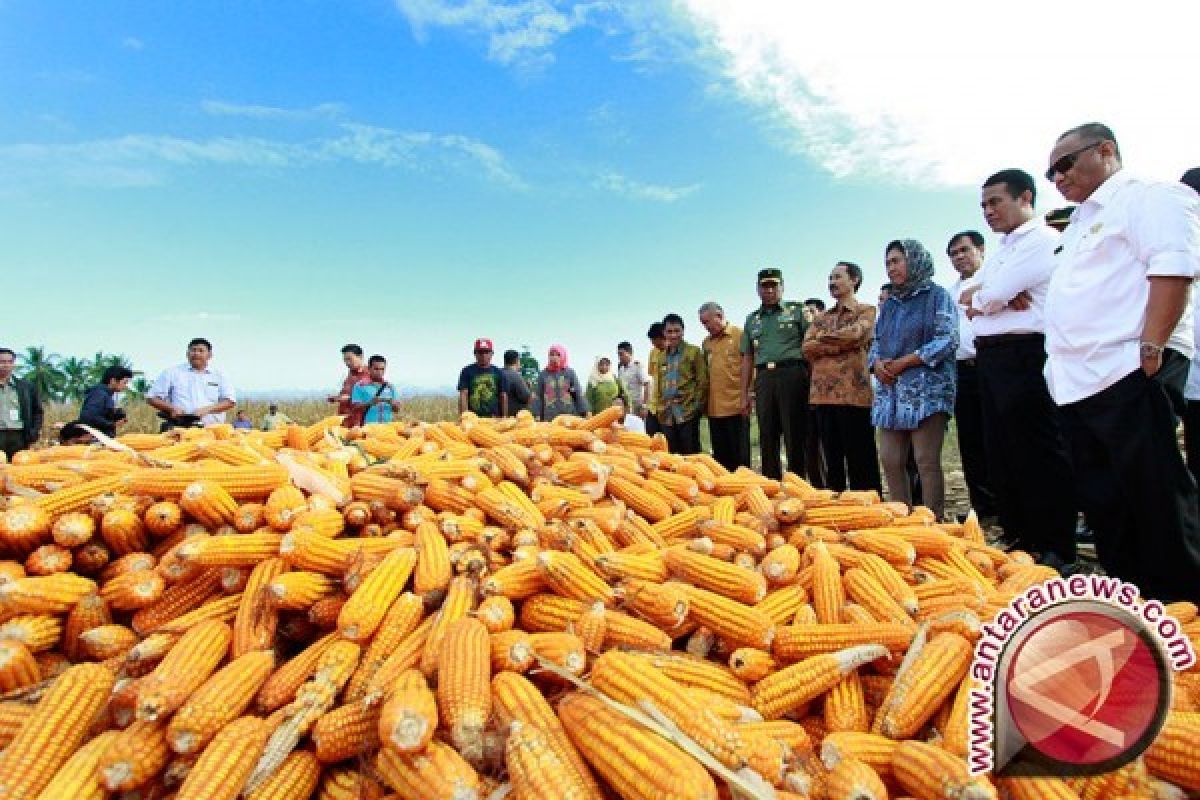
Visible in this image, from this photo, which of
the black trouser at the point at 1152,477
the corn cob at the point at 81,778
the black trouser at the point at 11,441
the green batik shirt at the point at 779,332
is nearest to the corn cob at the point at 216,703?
the corn cob at the point at 81,778

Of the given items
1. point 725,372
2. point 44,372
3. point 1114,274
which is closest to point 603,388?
point 725,372

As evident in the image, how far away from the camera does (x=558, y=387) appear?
37.1 ft

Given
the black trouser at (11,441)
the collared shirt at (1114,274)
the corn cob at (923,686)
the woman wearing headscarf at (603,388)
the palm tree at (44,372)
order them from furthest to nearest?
the palm tree at (44,372) → the woman wearing headscarf at (603,388) → the black trouser at (11,441) → the collared shirt at (1114,274) → the corn cob at (923,686)

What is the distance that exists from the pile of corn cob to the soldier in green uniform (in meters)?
4.39

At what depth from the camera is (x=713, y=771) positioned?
5.11 feet

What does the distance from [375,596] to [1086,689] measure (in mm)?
2239

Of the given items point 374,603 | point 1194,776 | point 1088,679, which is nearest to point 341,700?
point 374,603

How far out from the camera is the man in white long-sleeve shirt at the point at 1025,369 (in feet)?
16.3

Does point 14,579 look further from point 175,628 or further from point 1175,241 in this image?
point 1175,241

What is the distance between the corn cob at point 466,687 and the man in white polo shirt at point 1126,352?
3.98 meters

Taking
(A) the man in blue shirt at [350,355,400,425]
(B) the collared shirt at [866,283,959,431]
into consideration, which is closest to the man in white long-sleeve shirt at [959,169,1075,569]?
(B) the collared shirt at [866,283,959,431]

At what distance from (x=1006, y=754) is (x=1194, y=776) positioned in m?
0.52

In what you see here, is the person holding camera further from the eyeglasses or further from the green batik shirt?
the eyeglasses

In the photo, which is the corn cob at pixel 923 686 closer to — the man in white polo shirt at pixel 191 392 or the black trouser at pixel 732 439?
the black trouser at pixel 732 439
